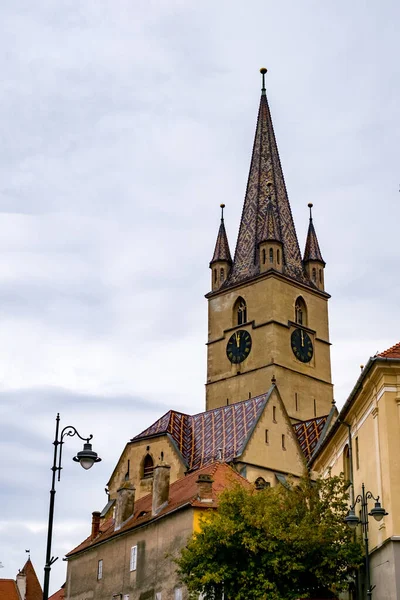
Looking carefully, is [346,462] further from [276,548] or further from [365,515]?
[365,515]

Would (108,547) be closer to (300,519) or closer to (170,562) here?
(170,562)

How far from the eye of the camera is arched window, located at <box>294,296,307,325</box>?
81500 millimetres

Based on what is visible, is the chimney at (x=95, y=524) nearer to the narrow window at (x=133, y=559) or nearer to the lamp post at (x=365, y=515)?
the narrow window at (x=133, y=559)

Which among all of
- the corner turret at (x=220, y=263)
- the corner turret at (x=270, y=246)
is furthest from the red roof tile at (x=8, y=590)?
the corner turret at (x=270, y=246)

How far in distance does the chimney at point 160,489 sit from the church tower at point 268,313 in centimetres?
2627

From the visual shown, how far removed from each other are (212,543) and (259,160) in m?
61.3

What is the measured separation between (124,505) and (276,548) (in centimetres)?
2098

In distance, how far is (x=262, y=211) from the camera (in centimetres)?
8719

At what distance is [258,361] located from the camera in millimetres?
77062

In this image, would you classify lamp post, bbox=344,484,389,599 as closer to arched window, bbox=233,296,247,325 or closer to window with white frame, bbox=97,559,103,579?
window with white frame, bbox=97,559,103,579

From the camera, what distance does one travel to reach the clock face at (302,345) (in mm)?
78863

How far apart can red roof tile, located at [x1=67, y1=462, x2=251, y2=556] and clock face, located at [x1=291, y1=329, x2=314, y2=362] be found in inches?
1014

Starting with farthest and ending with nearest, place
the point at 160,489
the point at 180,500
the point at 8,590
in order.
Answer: the point at 8,590 → the point at 160,489 → the point at 180,500

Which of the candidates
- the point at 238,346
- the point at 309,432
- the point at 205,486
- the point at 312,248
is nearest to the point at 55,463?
the point at 205,486
